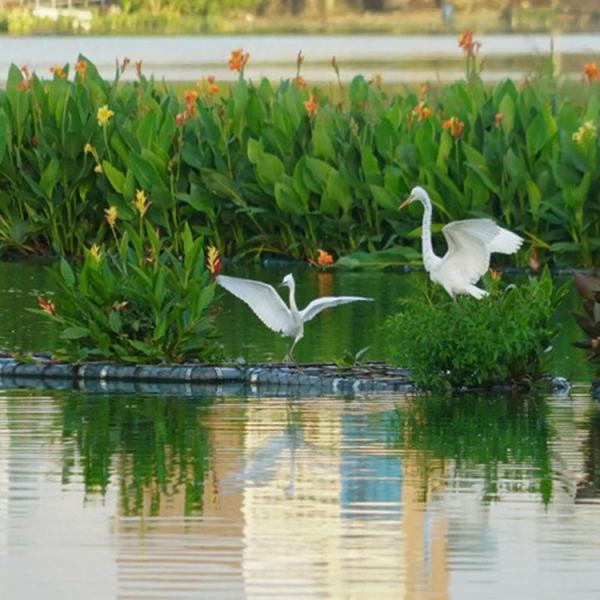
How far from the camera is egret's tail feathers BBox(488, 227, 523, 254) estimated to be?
48.5 feet

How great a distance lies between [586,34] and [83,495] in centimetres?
6657

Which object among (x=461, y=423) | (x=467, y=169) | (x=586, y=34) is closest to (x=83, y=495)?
(x=461, y=423)

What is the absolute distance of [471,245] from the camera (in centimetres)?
1475

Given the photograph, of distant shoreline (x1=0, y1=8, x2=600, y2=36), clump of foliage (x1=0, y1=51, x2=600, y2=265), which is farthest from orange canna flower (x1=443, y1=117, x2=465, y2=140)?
distant shoreline (x1=0, y1=8, x2=600, y2=36)

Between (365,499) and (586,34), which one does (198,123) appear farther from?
(586,34)

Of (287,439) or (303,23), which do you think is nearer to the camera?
(287,439)

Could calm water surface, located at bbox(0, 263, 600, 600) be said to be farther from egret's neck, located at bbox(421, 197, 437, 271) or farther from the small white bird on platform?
egret's neck, located at bbox(421, 197, 437, 271)

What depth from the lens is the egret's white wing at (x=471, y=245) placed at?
14711 millimetres

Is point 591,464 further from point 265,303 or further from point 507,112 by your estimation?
point 507,112

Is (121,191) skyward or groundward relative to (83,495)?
skyward

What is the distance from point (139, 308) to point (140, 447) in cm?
236

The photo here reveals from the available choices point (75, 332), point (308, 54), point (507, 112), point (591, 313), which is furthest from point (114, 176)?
point (308, 54)

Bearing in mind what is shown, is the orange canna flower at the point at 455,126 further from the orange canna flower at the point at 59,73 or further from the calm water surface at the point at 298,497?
the calm water surface at the point at 298,497

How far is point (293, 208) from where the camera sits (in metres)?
22.0
